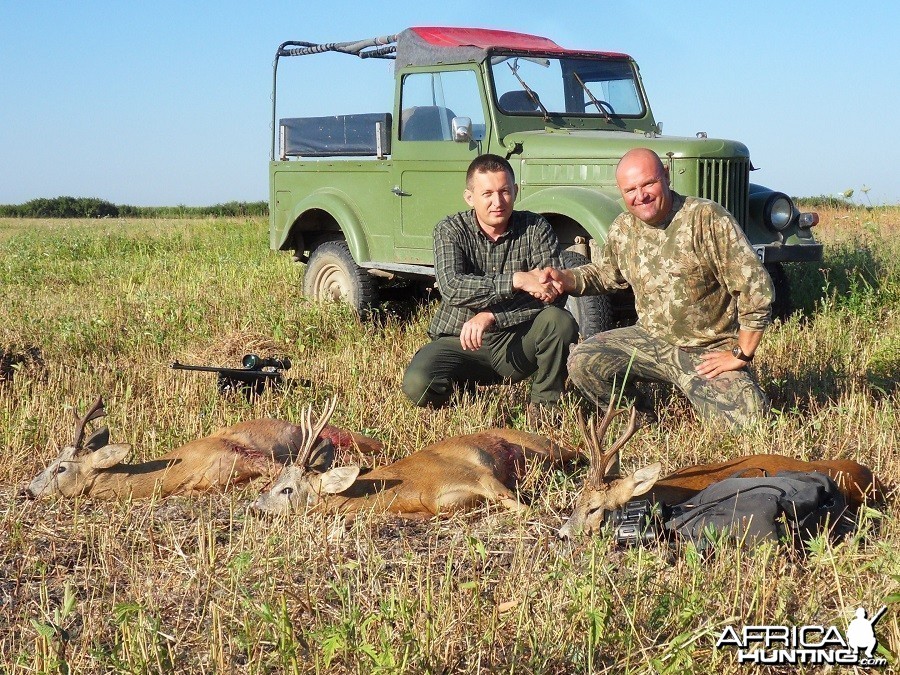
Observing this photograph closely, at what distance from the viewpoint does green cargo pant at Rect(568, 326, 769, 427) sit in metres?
5.29

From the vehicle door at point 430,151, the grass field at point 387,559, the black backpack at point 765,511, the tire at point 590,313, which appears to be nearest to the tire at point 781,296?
the grass field at point 387,559

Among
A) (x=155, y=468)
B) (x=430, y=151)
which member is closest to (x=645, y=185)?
(x=155, y=468)

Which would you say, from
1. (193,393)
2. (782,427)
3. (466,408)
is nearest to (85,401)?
(193,393)

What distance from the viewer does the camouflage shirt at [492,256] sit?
231 inches

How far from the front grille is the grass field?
3.51ft

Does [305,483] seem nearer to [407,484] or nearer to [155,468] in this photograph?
[407,484]

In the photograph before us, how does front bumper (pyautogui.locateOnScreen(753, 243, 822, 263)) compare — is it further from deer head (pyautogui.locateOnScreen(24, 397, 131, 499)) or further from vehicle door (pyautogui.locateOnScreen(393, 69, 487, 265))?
deer head (pyautogui.locateOnScreen(24, 397, 131, 499))

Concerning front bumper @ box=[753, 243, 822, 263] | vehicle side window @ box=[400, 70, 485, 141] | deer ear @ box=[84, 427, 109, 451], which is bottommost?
deer ear @ box=[84, 427, 109, 451]

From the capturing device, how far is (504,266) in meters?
5.99

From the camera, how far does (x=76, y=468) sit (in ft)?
15.1

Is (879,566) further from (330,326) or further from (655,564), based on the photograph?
(330,326)

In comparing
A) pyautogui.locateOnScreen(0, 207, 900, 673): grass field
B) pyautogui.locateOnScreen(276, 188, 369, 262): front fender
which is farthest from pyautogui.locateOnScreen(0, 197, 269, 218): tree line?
pyautogui.locateOnScreen(0, 207, 900, 673): grass field

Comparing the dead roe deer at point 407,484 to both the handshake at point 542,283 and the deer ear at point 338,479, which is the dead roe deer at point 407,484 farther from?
the handshake at point 542,283

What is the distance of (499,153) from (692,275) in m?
2.99
